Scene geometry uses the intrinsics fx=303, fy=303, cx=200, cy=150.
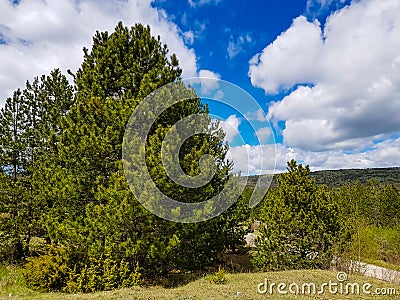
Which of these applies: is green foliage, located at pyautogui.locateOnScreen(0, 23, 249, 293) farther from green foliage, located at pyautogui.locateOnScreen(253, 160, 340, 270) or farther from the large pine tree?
green foliage, located at pyautogui.locateOnScreen(253, 160, 340, 270)

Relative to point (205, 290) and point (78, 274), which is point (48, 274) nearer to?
point (78, 274)

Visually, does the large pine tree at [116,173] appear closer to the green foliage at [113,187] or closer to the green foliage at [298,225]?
the green foliage at [113,187]

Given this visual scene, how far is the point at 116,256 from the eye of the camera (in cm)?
1038

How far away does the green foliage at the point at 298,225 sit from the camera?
42.0ft

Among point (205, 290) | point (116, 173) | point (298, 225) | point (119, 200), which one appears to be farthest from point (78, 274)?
point (298, 225)

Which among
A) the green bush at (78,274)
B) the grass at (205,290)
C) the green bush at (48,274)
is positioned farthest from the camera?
the green bush at (48,274)

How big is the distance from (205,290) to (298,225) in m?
5.26

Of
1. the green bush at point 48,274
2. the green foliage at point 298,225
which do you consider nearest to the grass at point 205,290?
the green bush at point 48,274

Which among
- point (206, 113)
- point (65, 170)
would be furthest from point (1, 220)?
point (206, 113)

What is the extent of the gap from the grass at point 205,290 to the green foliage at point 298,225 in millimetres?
1401

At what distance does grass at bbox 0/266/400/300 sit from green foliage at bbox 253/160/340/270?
1401 mm

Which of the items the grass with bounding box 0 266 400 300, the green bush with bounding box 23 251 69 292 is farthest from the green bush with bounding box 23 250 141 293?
the grass with bounding box 0 266 400 300

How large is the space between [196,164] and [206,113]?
346 cm

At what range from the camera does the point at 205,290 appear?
9422 millimetres
